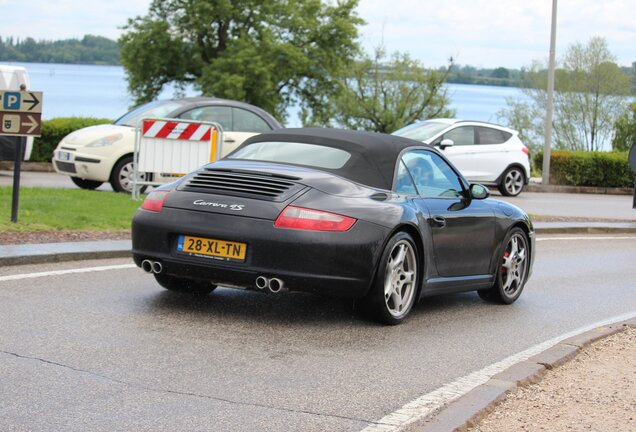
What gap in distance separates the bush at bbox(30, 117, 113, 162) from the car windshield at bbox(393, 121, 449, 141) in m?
7.57

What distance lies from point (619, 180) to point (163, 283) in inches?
1108

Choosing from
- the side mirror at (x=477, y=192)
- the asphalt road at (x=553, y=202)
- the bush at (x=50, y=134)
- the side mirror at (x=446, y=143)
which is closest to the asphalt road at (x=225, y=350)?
the side mirror at (x=477, y=192)

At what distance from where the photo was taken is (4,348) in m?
6.43

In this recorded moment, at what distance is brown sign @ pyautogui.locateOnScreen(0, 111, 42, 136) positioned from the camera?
36.7 ft

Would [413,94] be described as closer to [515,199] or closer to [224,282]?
[515,199]

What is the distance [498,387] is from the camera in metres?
6.07

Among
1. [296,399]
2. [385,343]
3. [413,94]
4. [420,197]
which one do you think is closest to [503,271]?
[420,197]

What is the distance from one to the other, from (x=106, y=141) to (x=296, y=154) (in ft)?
31.9

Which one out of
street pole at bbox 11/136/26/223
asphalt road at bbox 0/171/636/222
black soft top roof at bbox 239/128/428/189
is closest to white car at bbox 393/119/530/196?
asphalt road at bbox 0/171/636/222

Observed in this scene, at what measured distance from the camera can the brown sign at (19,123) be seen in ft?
36.7

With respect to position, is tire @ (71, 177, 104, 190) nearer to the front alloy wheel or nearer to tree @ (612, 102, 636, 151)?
the front alloy wheel

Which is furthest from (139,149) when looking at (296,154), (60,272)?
(296,154)

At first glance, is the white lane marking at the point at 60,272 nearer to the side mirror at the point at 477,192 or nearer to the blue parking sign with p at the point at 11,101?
the blue parking sign with p at the point at 11,101

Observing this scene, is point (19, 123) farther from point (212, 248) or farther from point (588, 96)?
point (588, 96)
